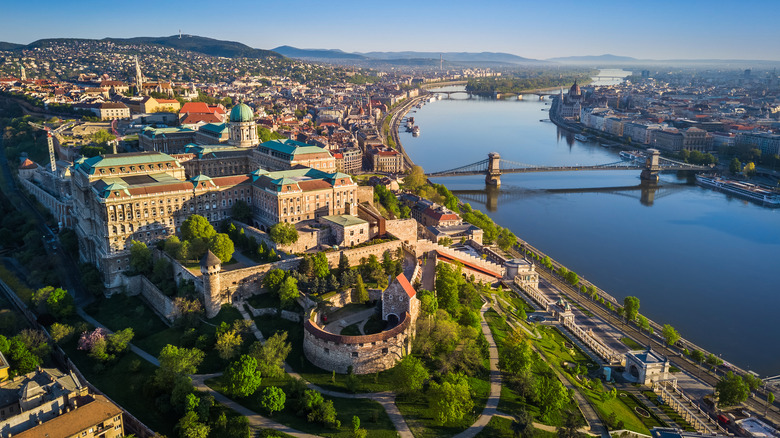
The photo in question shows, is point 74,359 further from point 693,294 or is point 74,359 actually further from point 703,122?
point 703,122

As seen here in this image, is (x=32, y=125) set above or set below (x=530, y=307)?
above

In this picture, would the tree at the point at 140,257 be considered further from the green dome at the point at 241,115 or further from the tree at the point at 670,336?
the tree at the point at 670,336

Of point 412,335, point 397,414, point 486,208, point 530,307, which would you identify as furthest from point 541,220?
point 397,414

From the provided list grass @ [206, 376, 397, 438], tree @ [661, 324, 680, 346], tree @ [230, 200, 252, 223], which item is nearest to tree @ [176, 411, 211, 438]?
grass @ [206, 376, 397, 438]

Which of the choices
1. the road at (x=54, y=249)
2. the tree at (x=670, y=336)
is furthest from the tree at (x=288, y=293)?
the tree at (x=670, y=336)

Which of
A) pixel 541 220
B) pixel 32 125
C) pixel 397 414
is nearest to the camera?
pixel 397 414

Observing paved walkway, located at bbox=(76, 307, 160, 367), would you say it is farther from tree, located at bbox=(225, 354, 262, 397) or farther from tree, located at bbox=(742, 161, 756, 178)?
tree, located at bbox=(742, 161, 756, 178)

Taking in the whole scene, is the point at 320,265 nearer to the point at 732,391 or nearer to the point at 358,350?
the point at 358,350
